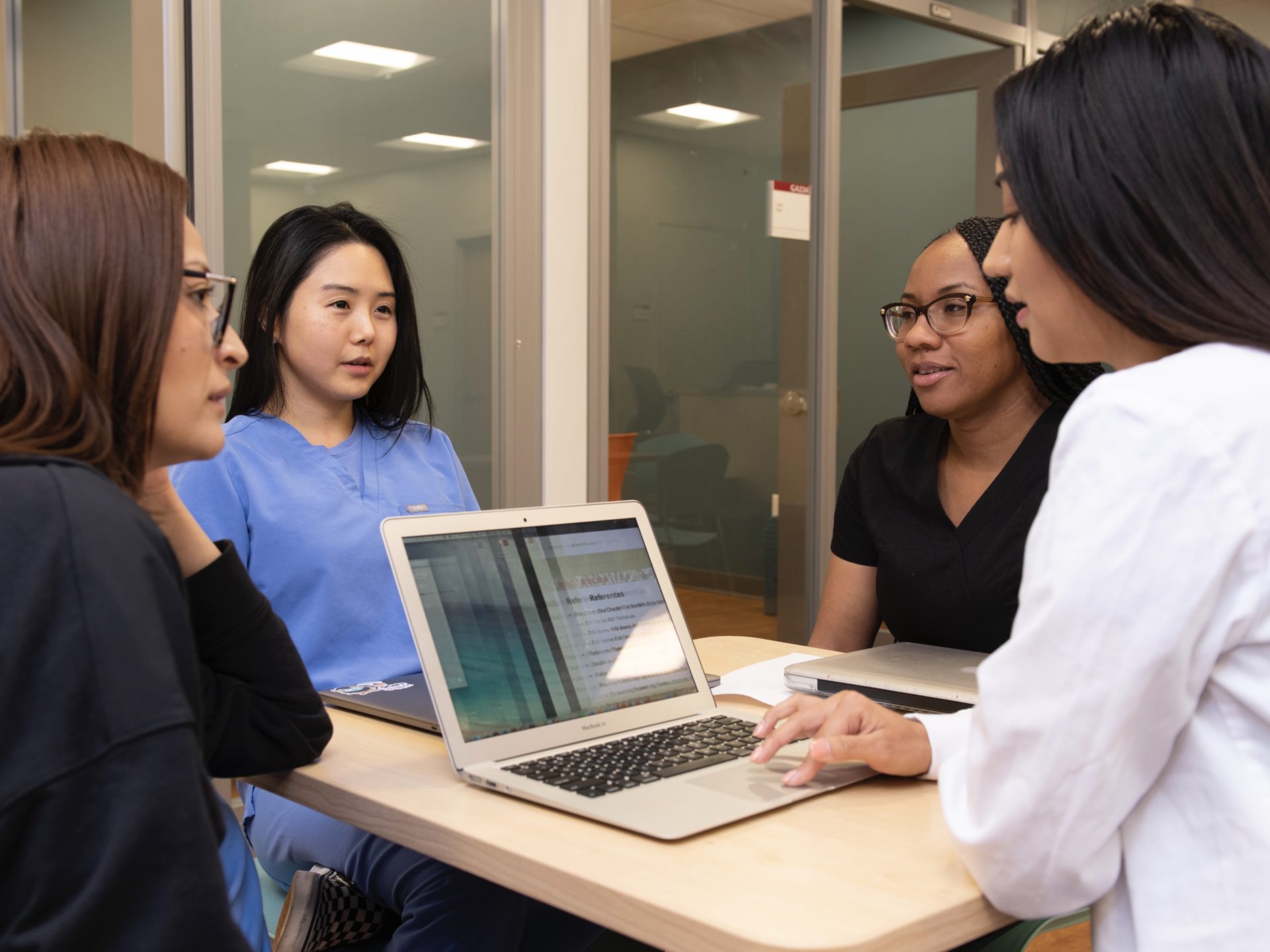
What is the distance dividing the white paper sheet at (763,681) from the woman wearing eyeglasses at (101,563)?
63 centimetres

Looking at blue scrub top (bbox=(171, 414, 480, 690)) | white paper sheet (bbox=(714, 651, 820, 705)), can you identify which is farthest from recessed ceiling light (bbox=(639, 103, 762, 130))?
white paper sheet (bbox=(714, 651, 820, 705))

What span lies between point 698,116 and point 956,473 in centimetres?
209

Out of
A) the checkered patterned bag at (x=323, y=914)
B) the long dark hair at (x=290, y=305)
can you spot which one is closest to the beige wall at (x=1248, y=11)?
the long dark hair at (x=290, y=305)

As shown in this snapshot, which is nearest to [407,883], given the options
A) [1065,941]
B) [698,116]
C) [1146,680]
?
[1146,680]

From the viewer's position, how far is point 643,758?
3.69 ft

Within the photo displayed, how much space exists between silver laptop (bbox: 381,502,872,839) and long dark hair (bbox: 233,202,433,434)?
2.15 ft

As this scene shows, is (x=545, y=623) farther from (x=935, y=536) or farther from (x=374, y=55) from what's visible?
(x=374, y=55)

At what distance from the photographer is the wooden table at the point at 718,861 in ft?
2.62

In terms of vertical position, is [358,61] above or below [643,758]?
above

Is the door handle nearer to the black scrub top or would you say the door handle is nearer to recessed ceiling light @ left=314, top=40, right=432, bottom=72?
recessed ceiling light @ left=314, top=40, right=432, bottom=72

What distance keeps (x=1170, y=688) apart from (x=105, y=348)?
0.77 metres

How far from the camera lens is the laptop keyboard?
106 cm

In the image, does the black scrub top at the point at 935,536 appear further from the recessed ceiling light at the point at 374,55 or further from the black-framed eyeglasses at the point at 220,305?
the recessed ceiling light at the point at 374,55

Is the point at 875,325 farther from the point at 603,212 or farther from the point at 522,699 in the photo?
the point at 522,699
